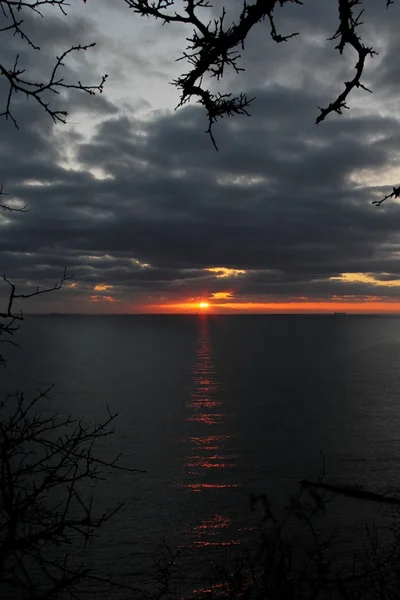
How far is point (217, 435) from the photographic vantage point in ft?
197

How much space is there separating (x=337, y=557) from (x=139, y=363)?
116 metres

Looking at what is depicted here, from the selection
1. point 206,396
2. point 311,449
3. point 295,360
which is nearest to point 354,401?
point 206,396

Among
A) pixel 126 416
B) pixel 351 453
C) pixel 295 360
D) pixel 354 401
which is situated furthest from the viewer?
pixel 295 360

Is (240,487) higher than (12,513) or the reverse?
the reverse

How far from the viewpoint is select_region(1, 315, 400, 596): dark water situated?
35000 millimetres

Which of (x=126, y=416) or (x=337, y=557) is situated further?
(x=126, y=416)

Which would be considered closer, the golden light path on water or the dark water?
the golden light path on water

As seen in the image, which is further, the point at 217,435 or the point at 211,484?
the point at 217,435

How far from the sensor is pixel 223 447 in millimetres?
54469

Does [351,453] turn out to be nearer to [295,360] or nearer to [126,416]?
[126,416]

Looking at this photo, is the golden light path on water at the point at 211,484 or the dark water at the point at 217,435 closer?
the golden light path on water at the point at 211,484

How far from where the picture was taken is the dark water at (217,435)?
115 feet

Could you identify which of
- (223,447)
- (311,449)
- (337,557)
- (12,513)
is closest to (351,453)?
(311,449)

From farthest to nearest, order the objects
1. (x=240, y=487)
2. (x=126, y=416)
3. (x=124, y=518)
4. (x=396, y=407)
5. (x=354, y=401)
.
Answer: (x=354, y=401)
(x=396, y=407)
(x=126, y=416)
(x=240, y=487)
(x=124, y=518)
